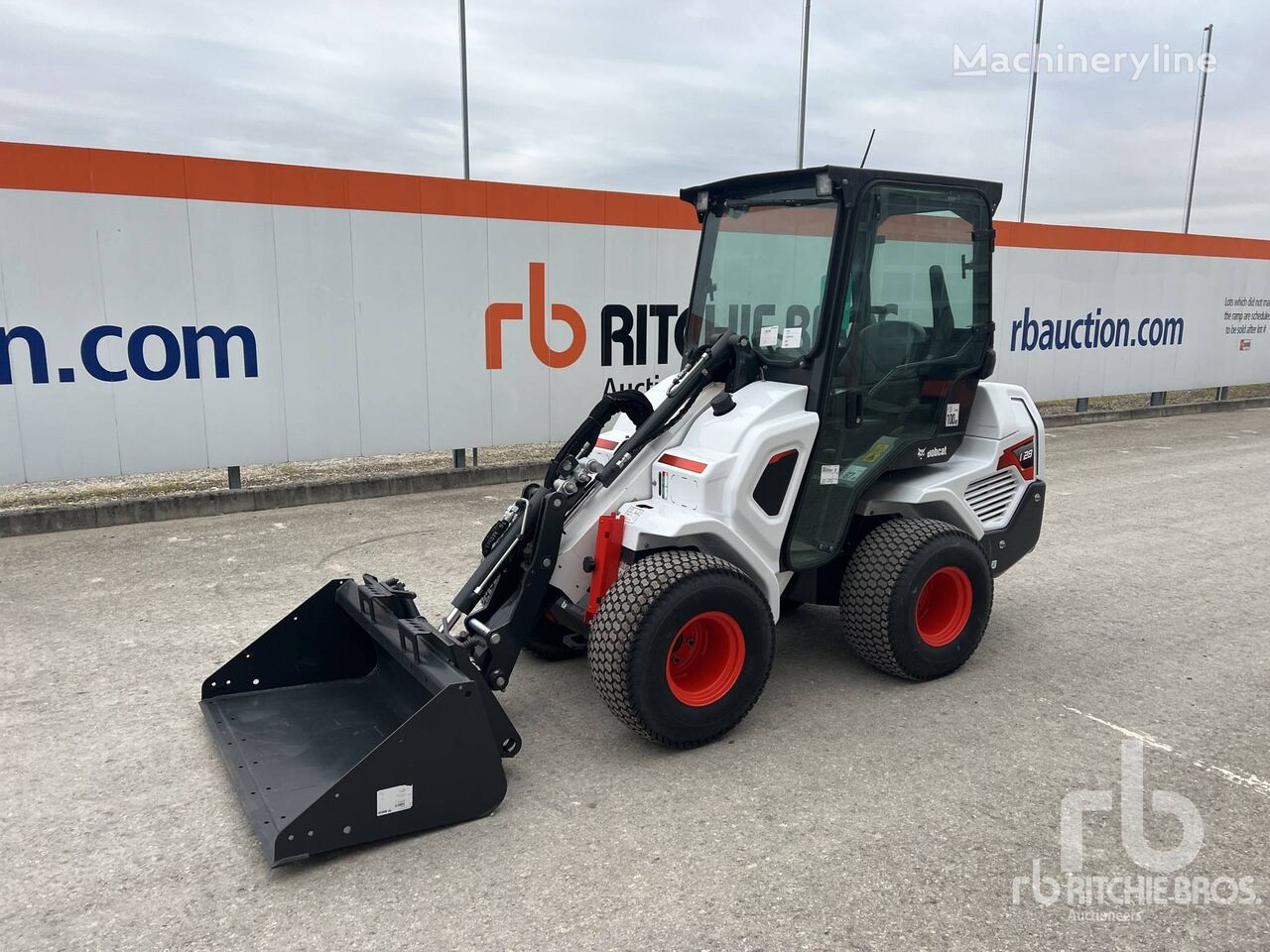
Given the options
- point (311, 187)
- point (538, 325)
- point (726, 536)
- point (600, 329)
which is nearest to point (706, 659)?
point (726, 536)

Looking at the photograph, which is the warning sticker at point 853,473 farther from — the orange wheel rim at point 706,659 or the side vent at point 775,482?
the orange wheel rim at point 706,659

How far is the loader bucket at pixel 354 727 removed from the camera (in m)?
2.95

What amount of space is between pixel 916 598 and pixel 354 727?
2484 millimetres

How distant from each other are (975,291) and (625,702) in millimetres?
2703

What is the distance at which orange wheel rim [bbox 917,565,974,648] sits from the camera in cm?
441

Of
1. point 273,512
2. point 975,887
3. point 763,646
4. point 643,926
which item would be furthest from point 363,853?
point 273,512

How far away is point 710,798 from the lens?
132 inches

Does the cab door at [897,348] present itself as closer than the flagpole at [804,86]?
Yes

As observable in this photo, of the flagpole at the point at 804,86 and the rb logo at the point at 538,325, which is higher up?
the flagpole at the point at 804,86

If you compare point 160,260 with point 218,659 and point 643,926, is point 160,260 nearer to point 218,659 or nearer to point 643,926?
point 218,659

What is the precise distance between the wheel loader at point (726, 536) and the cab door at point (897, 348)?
1 centimetres

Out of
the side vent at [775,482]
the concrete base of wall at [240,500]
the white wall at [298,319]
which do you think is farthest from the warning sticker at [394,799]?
the white wall at [298,319]

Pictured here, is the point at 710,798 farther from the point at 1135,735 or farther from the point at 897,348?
the point at 897,348

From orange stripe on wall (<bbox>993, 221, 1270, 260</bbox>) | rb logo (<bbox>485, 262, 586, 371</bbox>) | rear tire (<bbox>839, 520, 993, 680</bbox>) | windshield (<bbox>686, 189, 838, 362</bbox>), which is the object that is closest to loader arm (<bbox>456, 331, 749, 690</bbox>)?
windshield (<bbox>686, 189, 838, 362</bbox>)
